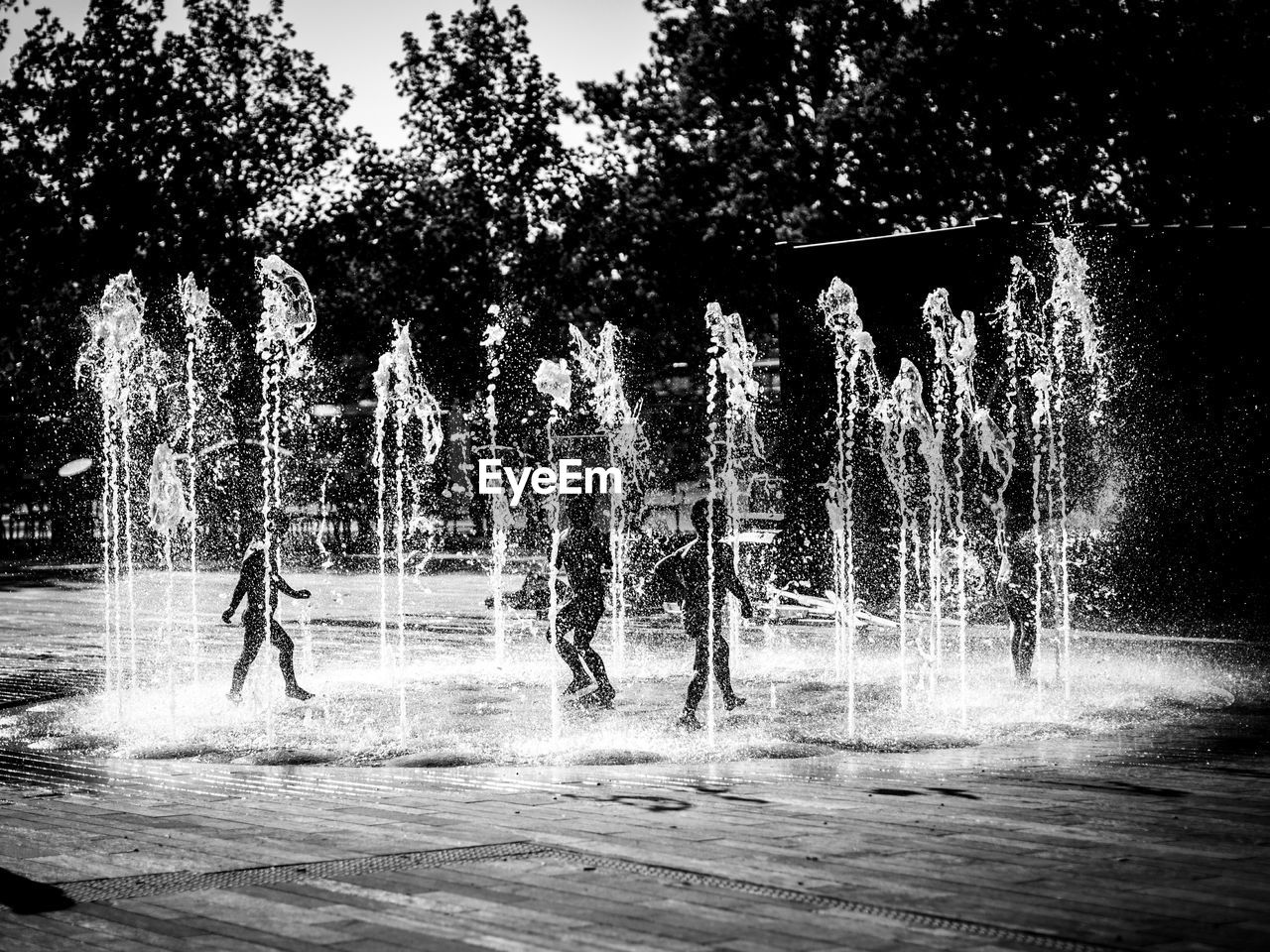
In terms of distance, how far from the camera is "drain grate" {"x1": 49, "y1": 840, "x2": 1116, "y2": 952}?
5.52 metres

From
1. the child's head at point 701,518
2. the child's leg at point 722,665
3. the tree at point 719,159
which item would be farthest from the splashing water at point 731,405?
the child's leg at point 722,665

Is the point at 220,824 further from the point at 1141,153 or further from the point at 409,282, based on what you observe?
the point at 409,282

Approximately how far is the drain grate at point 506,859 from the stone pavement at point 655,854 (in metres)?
0.02

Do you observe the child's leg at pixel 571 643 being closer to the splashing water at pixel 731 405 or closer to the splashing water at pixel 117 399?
the splashing water at pixel 731 405

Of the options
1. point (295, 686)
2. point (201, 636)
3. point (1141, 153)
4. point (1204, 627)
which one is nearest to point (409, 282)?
point (1141, 153)

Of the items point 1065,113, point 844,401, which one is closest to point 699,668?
point 844,401

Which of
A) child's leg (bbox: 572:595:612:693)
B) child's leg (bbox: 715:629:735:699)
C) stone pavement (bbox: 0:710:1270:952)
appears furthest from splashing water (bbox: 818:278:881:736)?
stone pavement (bbox: 0:710:1270:952)

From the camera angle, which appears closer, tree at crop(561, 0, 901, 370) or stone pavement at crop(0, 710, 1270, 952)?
stone pavement at crop(0, 710, 1270, 952)

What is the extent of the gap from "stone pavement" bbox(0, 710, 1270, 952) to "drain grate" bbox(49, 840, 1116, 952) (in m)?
0.02

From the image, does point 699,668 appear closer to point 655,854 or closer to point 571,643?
point 571,643

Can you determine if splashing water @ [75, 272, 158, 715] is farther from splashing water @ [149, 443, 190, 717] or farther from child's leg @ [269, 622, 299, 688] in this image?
child's leg @ [269, 622, 299, 688]

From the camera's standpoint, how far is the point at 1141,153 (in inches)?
1160

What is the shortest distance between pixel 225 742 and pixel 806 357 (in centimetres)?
1416

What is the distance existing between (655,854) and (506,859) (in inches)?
25.6
